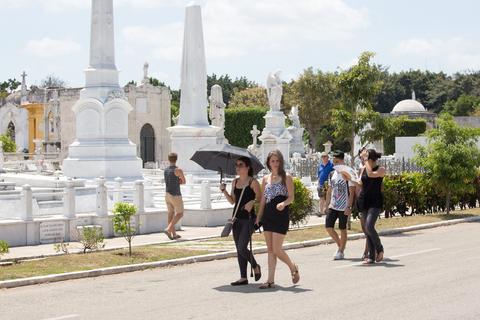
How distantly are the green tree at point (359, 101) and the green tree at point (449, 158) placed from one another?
140 centimetres

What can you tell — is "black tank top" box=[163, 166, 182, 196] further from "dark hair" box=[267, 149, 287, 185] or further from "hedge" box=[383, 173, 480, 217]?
"dark hair" box=[267, 149, 287, 185]

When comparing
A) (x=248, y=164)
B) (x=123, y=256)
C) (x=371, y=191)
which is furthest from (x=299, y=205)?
(x=248, y=164)

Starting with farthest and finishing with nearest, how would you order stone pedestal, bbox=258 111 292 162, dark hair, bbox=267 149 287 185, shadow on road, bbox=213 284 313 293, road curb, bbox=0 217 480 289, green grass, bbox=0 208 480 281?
stone pedestal, bbox=258 111 292 162 → green grass, bbox=0 208 480 281 → road curb, bbox=0 217 480 289 → dark hair, bbox=267 149 287 185 → shadow on road, bbox=213 284 313 293

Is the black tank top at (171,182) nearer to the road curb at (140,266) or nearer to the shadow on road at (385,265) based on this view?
the road curb at (140,266)

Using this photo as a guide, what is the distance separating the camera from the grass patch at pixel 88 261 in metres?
13.0

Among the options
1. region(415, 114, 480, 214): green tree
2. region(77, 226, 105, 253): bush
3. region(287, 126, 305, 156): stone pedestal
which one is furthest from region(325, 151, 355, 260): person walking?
region(287, 126, 305, 156): stone pedestal

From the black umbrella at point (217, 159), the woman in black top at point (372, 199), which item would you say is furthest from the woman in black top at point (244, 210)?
the woman in black top at point (372, 199)

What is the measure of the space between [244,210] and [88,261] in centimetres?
363

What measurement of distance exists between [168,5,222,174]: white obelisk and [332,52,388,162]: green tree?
8.80 meters

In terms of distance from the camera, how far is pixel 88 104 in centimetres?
2897

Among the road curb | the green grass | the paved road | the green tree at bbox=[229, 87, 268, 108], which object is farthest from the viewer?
the green tree at bbox=[229, 87, 268, 108]

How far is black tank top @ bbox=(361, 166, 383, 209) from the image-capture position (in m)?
13.9

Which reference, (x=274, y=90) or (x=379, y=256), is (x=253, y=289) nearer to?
(x=379, y=256)

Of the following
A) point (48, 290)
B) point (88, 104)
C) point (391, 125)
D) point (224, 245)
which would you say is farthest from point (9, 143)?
point (48, 290)
